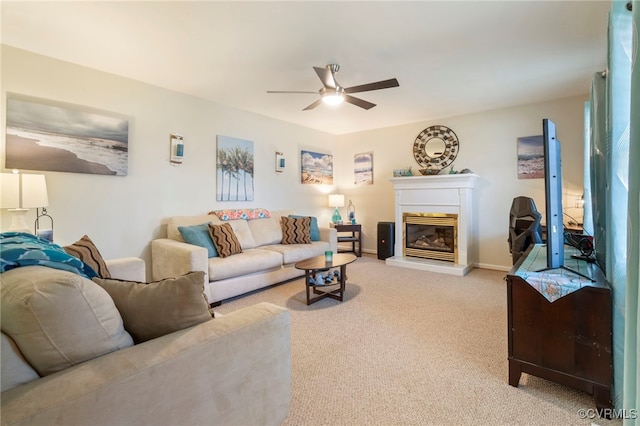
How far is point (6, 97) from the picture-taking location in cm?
258

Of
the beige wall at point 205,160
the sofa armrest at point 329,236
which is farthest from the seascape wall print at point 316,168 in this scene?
the sofa armrest at point 329,236

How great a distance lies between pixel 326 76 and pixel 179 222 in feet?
8.06

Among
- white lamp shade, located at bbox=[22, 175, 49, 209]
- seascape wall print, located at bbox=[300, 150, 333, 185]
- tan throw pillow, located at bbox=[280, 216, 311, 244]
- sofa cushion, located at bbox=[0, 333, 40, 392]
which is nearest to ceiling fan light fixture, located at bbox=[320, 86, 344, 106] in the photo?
tan throw pillow, located at bbox=[280, 216, 311, 244]

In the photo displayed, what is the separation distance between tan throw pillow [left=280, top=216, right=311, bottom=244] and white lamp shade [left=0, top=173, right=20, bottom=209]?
9.35ft

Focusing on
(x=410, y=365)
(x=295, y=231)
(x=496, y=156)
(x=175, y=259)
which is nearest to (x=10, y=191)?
(x=175, y=259)

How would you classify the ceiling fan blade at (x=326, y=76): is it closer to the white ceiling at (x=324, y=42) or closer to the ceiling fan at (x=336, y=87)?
the ceiling fan at (x=336, y=87)

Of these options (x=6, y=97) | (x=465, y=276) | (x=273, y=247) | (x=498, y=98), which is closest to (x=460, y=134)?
(x=498, y=98)

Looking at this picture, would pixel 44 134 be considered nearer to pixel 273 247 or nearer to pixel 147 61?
pixel 147 61

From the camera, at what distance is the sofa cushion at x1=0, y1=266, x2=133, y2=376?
798 millimetres

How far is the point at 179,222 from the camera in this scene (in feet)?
11.8

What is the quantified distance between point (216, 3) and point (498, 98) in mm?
3806

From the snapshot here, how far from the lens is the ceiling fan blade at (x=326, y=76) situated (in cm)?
254

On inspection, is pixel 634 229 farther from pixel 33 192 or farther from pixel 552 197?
pixel 33 192

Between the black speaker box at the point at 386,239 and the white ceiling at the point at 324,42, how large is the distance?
242 centimetres
